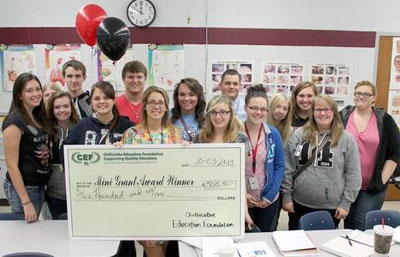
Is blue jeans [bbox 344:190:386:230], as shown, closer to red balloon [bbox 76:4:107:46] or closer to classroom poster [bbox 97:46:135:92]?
red balloon [bbox 76:4:107:46]

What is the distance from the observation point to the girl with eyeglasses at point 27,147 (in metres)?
2.47

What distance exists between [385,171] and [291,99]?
922 millimetres

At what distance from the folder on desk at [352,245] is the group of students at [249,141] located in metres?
0.51

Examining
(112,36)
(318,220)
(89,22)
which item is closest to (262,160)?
(318,220)

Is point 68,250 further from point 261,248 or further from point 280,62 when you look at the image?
point 280,62

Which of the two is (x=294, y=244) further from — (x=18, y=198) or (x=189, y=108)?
(x=18, y=198)

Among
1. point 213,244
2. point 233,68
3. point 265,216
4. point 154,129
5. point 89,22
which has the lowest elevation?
point 265,216

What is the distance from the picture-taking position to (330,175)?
8.60 feet

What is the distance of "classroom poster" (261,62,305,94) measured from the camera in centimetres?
453

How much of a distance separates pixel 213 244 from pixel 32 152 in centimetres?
144

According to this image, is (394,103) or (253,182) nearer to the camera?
(253,182)

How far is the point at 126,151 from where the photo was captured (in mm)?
2006

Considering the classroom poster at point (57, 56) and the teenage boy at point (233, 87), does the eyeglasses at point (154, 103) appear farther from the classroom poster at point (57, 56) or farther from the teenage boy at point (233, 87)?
the classroom poster at point (57, 56)

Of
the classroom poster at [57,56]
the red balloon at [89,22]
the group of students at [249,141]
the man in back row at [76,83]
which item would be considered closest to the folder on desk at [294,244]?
the group of students at [249,141]
